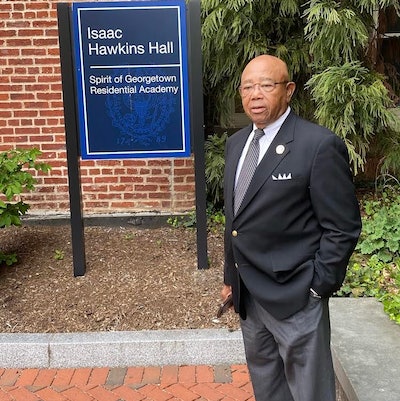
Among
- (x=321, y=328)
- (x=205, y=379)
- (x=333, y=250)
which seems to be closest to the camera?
(x=333, y=250)

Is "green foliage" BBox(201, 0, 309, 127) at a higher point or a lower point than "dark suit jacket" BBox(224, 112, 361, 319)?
higher

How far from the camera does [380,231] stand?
15.8 feet

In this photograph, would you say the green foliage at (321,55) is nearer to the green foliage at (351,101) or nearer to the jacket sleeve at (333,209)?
the green foliage at (351,101)

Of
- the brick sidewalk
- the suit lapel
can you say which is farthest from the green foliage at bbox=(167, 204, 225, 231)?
the suit lapel

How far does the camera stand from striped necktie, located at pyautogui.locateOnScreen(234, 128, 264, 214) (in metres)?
2.25

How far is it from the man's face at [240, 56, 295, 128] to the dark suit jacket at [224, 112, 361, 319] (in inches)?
3.5

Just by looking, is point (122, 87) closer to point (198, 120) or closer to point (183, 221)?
point (198, 120)

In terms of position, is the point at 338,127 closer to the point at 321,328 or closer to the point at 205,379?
the point at 205,379

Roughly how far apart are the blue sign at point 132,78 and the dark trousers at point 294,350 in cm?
254

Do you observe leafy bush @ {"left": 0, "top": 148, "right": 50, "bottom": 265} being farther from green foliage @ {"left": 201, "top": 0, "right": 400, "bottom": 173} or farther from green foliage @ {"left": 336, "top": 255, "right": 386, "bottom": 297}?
green foliage @ {"left": 336, "top": 255, "right": 386, "bottom": 297}

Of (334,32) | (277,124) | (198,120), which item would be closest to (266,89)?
(277,124)

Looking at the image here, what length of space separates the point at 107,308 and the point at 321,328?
2.22m

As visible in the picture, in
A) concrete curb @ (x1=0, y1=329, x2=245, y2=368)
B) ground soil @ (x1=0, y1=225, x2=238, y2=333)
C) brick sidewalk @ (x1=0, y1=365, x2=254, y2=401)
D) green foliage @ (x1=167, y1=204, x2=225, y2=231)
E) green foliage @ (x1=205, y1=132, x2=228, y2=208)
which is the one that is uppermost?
green foliage @ (x1=205, y1=132, x2=228, y2=208)

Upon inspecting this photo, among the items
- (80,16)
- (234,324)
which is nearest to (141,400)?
(234,324)
